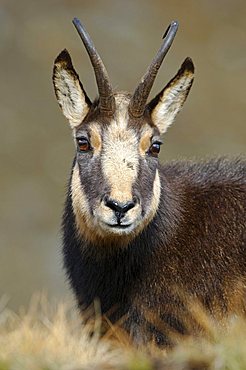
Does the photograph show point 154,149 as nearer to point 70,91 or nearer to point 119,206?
point 70,91

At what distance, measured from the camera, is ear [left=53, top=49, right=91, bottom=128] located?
14.2 metres

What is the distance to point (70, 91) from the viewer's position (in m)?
14.3

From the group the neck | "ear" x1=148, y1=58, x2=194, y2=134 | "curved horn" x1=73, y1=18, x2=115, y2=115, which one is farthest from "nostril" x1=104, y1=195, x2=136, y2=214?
"ear" x1=148, y1=58, x2=194, y2=134

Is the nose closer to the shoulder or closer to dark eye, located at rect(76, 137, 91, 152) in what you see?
dark eye, located at rect(76, 137, 91, 152)

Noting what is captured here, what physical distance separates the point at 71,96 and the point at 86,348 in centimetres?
386

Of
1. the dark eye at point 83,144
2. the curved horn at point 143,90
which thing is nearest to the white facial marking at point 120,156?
the curved horn at point 143,90

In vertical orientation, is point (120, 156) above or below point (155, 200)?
above

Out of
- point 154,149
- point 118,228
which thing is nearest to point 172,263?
point 118,228

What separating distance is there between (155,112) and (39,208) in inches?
970

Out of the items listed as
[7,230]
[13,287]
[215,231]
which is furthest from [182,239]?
[7,230]

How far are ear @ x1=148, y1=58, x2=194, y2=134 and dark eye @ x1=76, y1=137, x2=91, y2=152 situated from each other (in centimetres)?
93

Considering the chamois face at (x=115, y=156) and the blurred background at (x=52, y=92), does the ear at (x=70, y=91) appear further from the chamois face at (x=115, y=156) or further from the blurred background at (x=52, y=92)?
the blurred background at (x=52, y=92)

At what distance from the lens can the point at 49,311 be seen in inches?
551

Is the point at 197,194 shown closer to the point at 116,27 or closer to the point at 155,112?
the point at 155,112
